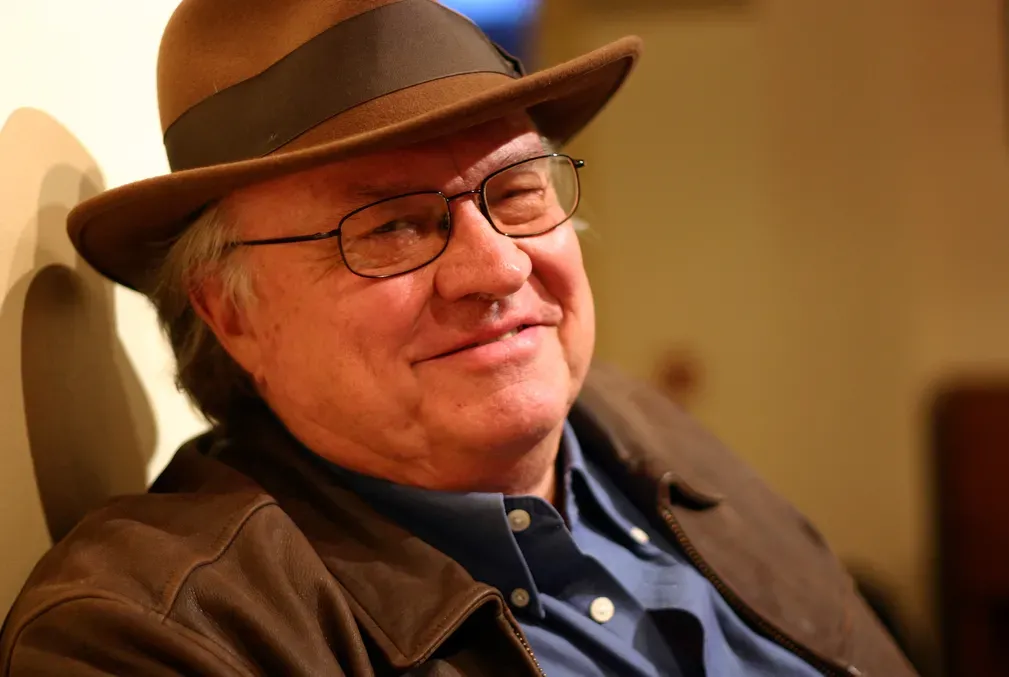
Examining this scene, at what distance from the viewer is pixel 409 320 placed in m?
1.00

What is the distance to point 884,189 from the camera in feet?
9.92

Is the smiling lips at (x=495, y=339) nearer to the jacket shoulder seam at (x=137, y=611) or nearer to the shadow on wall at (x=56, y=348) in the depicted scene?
the jacket shoulder seam at (x=137, y=611)

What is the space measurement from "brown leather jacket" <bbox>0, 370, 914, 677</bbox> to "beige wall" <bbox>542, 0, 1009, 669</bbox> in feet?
6.40

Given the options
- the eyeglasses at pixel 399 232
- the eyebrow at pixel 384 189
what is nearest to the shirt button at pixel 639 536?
the eyeglasses at pixel 399 232

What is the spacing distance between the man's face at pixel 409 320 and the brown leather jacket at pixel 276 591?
119 millimetres

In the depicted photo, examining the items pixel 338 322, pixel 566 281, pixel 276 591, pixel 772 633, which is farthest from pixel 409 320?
pixel 772 633

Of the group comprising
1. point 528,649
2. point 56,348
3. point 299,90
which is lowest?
point 528,649

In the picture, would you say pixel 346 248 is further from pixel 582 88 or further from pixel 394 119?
pixel 582 88

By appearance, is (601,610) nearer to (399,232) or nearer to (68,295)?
(399,232)

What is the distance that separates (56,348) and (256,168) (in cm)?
44

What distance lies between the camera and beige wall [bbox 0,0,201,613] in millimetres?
1048

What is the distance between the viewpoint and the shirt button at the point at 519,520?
3.64 feet

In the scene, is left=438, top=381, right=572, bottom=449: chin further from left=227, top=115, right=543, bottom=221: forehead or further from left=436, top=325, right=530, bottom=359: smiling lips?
left=227, top=115, right=543, bottom=221: forehead

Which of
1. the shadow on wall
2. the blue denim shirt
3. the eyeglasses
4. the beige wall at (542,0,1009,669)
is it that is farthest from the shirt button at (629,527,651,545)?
the beige wall at (542,0,1009,669)
